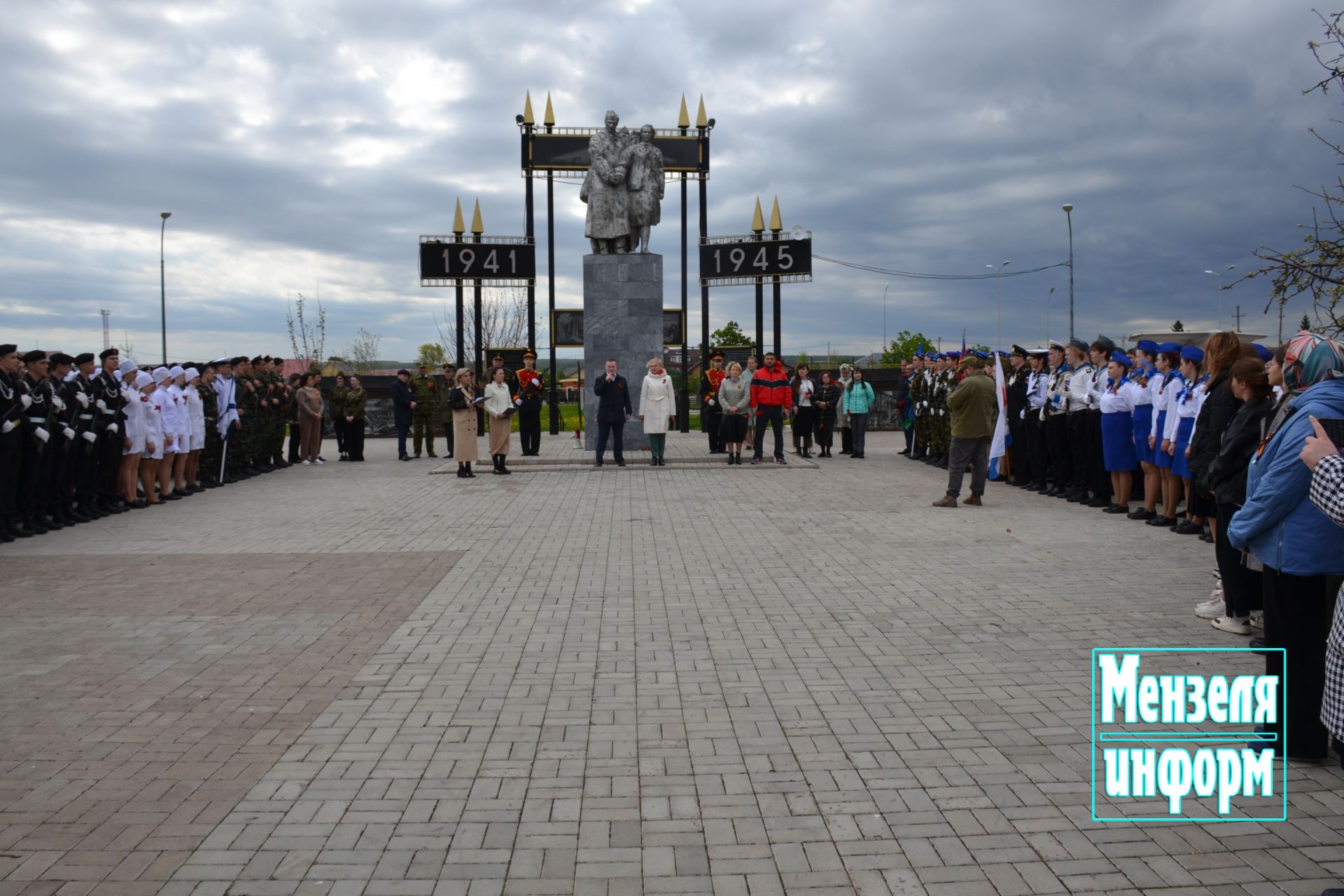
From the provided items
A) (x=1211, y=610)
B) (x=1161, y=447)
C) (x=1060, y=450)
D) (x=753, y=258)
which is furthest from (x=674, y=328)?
(x=1211, y=610)

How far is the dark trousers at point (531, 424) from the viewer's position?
20.9 metres

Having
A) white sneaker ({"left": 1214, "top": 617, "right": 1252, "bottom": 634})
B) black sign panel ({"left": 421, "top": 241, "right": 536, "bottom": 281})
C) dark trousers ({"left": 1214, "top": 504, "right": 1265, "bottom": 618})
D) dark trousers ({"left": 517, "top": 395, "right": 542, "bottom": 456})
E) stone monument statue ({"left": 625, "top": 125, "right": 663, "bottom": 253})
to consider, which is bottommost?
white sneaker ({"left": 1214, "top": 617, "right": 1252, "bottom": 634})

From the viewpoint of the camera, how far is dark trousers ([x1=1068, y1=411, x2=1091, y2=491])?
531 inches

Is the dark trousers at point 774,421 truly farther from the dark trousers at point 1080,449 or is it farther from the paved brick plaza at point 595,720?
the paved brick plaza at point 595,720

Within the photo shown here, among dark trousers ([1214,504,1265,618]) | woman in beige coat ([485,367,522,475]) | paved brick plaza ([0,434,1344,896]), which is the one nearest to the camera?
paved brick plaza ([0,434,1344,896])

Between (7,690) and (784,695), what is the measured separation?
4251mm

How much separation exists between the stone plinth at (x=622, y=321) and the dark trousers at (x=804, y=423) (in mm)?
3216

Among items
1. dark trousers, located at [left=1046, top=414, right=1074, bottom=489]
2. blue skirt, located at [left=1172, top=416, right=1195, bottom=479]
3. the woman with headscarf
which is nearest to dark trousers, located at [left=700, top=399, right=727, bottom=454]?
dark trousers, located at [left=1046, top=414, right=1074, bottom=489]

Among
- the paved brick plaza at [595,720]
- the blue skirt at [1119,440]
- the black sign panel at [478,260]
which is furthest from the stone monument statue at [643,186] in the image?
the paved brick plaza at [595,720]

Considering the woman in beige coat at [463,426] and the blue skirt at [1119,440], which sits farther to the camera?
the woman in beige coat at [463,426]

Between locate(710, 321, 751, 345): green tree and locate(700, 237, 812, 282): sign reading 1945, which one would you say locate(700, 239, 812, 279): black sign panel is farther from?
locate(710, 321, 751, 345): green tree

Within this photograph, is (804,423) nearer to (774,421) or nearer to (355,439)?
(774,421)

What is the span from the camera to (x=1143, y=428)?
11836 mm

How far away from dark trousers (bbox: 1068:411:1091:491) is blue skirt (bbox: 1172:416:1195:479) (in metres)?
2.59
